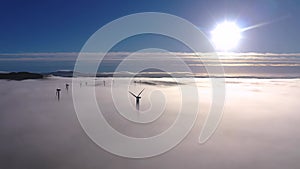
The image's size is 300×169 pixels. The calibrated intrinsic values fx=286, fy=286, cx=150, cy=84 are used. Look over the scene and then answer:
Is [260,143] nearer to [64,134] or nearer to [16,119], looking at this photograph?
[64,134]

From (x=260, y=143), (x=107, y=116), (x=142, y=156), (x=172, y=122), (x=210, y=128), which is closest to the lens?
(x=142, y=156)

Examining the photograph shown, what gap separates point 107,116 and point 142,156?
2490 cm

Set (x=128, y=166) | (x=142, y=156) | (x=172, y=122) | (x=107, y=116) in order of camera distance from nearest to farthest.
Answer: (x=128, y=166)
(x=142, y=156)
(x=172, y=122)
(x=107, y=116)

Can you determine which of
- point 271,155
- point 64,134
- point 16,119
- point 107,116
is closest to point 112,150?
point 64,134

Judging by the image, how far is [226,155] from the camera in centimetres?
2966

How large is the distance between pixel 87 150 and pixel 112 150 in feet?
8.54

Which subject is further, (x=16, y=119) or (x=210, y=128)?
(x=16, y=119)

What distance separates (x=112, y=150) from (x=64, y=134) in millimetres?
9830

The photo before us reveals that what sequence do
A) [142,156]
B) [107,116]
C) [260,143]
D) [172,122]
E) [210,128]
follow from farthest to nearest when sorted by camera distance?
1. [107,116]
2. [172,122]
3. [210,128]
4. [260,143]
5. [142,156]

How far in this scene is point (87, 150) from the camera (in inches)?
1180

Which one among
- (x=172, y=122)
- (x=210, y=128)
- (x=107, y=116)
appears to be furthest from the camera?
(x=107, y=116)

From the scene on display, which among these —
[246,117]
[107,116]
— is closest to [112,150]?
[107,116]

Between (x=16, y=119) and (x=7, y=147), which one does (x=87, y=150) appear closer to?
(x=7, y=147)

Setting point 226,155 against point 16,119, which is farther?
point 16,119
